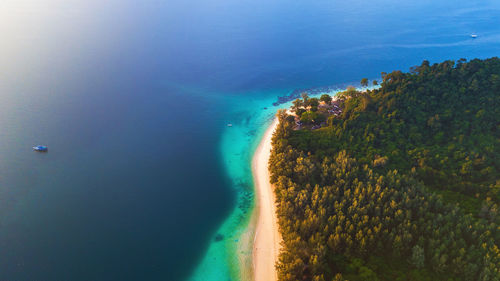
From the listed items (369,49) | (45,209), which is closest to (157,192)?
(45,209)

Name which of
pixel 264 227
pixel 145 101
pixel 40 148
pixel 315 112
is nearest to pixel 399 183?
pixel 264 227

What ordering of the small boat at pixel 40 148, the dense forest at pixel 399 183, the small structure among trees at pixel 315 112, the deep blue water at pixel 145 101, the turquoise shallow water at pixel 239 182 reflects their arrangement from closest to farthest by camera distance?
the dense forest at pixel 399 183, the turquoise shallow water at pixel 239 182, the deep blue water at pixel 145 101, the small boat at pixel 40 148, the small structure among trees at pixel 315 112

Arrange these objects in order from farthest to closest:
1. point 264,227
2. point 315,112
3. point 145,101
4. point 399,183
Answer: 1. point 145,101
2. point 315,112
3. point 264,227
4. point 399,183

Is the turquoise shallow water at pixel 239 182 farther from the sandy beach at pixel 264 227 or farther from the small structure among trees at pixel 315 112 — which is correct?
the small structure among trees at pixel 315 112

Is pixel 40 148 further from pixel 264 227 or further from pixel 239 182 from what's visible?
pixel 264 227

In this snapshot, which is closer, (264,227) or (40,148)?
(264,227)

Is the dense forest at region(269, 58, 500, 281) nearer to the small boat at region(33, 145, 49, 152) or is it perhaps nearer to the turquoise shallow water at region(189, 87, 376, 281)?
the turquoise shallow water at region(189, 87, 376, 281)

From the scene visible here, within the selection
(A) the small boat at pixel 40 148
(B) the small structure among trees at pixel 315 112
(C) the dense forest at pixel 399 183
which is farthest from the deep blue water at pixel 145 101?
(C) the dense forest at pixel 399 183
